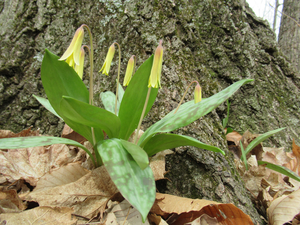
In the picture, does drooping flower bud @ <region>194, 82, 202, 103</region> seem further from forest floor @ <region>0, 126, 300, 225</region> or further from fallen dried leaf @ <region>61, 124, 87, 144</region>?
fallen dried leaf @ <region>61, 124, 87, 144</region>

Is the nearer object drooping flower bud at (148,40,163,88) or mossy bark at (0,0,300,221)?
drooping flower bud at (148,40,163,88)

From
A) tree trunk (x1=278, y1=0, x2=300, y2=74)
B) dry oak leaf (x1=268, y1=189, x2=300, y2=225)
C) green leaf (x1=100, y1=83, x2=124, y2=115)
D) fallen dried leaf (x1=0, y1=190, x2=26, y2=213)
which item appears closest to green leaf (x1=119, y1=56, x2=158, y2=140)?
green leaf (x1=100, y1=83, x2=124, y2=115)

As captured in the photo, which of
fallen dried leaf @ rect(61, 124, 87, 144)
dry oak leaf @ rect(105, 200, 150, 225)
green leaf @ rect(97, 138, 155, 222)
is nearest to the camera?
green leaf @ rect(97, 138, 155, 222)

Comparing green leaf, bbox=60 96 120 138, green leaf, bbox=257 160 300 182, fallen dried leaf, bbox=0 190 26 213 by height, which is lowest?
fallen dried leaf, bbox=0 190 26 213

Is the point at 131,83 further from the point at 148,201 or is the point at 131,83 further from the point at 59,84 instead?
the point at 148,201

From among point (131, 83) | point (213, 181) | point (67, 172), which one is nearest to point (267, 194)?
point (213, 181)
